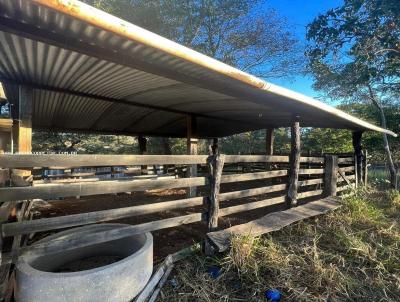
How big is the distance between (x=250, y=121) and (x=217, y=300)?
7.55m

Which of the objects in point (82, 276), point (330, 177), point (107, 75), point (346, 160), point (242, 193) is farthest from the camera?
point (346, 160)

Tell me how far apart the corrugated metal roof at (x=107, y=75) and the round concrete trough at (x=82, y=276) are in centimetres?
203

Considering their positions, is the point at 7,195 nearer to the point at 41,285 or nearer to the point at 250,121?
the point at 41,285

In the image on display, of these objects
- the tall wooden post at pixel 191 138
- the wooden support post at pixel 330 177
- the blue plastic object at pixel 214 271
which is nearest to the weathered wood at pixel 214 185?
the blue plastic object at pixel 214 271

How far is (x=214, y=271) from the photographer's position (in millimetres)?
3371

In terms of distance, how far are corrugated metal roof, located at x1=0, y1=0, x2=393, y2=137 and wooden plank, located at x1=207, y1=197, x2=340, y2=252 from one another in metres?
2.00

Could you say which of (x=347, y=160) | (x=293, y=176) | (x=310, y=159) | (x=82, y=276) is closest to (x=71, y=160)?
(x=82, y=276)

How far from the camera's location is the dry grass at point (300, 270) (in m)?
3.00

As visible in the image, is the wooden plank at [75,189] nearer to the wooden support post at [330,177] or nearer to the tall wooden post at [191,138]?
the tall wooden post at [191,138]

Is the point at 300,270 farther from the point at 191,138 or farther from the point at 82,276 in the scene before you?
the point at 191,138

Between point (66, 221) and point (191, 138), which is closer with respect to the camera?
point (66, 221)

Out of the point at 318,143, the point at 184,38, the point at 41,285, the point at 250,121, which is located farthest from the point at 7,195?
the point at 318,143

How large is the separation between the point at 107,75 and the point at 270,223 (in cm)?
359

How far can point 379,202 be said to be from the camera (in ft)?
24.5
